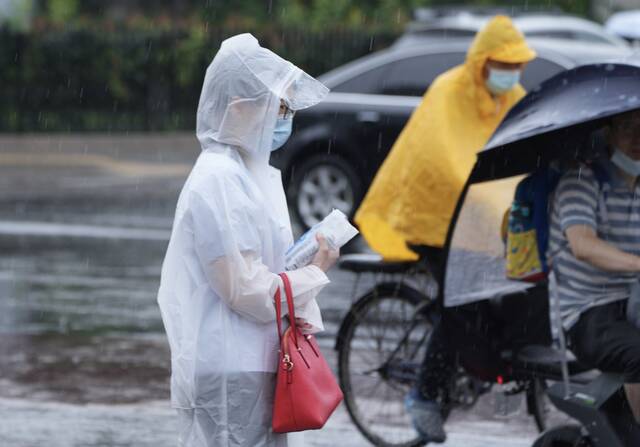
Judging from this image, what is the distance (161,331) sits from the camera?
31.2ft

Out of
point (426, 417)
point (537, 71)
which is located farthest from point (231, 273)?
point (537, 71)

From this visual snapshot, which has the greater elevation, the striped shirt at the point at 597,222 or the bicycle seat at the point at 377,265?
the striped shirt at the point at 597,222

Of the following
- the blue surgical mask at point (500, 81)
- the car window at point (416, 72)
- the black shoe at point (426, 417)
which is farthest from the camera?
the car window at point (416, 72)

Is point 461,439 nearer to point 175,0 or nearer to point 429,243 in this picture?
point 429,243

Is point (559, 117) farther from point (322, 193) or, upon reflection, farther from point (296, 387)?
point (322, 193)

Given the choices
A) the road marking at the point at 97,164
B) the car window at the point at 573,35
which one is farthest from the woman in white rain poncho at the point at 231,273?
the car window at the point at 573,35

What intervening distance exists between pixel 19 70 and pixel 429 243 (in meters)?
17.0

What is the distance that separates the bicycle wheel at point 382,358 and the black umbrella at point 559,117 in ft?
3.55

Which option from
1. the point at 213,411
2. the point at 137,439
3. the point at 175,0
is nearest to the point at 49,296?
the point at 137,439

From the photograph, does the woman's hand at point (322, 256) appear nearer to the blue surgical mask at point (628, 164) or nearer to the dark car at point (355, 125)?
the blue surgical mask at point (628, 164)

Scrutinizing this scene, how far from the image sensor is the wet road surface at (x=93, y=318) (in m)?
7.05

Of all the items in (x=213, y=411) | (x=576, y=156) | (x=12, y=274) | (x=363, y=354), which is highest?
(x=576, y=156)

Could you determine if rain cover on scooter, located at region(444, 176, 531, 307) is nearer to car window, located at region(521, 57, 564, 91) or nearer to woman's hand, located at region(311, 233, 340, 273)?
woman's hand, located at region(311, 233, 340, 273)

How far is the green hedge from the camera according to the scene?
2278cm
